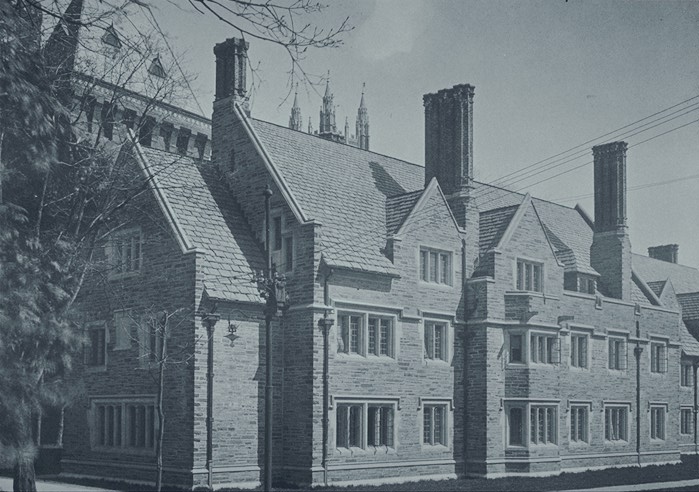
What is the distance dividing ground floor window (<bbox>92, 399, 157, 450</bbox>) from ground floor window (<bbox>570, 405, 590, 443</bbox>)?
632 inches

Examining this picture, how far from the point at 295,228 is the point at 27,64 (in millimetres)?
12582

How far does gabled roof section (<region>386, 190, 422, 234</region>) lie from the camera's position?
3011 centimetres

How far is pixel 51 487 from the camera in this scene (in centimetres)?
2464

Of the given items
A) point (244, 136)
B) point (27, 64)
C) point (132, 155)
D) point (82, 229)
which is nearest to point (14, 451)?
point (27, 64)

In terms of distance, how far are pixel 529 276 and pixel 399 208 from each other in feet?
18.4

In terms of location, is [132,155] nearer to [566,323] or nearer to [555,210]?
[566,323]

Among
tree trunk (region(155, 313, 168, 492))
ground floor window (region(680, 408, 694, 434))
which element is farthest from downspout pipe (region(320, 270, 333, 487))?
ground floor window (region(680, 408, 694, 434))

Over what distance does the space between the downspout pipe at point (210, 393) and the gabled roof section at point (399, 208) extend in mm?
7330

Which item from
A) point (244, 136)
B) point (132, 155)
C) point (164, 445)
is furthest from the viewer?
point (244, 136)

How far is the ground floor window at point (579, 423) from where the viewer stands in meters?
34.3

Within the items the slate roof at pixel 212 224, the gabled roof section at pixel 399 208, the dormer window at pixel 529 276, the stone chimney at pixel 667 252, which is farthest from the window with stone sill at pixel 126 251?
the stone chimney at pixel 667 252

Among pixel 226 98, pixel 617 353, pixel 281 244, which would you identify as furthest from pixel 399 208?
pixel 617 353

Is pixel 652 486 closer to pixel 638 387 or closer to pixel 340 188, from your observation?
pixel 638 387

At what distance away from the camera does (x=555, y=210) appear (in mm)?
41969
